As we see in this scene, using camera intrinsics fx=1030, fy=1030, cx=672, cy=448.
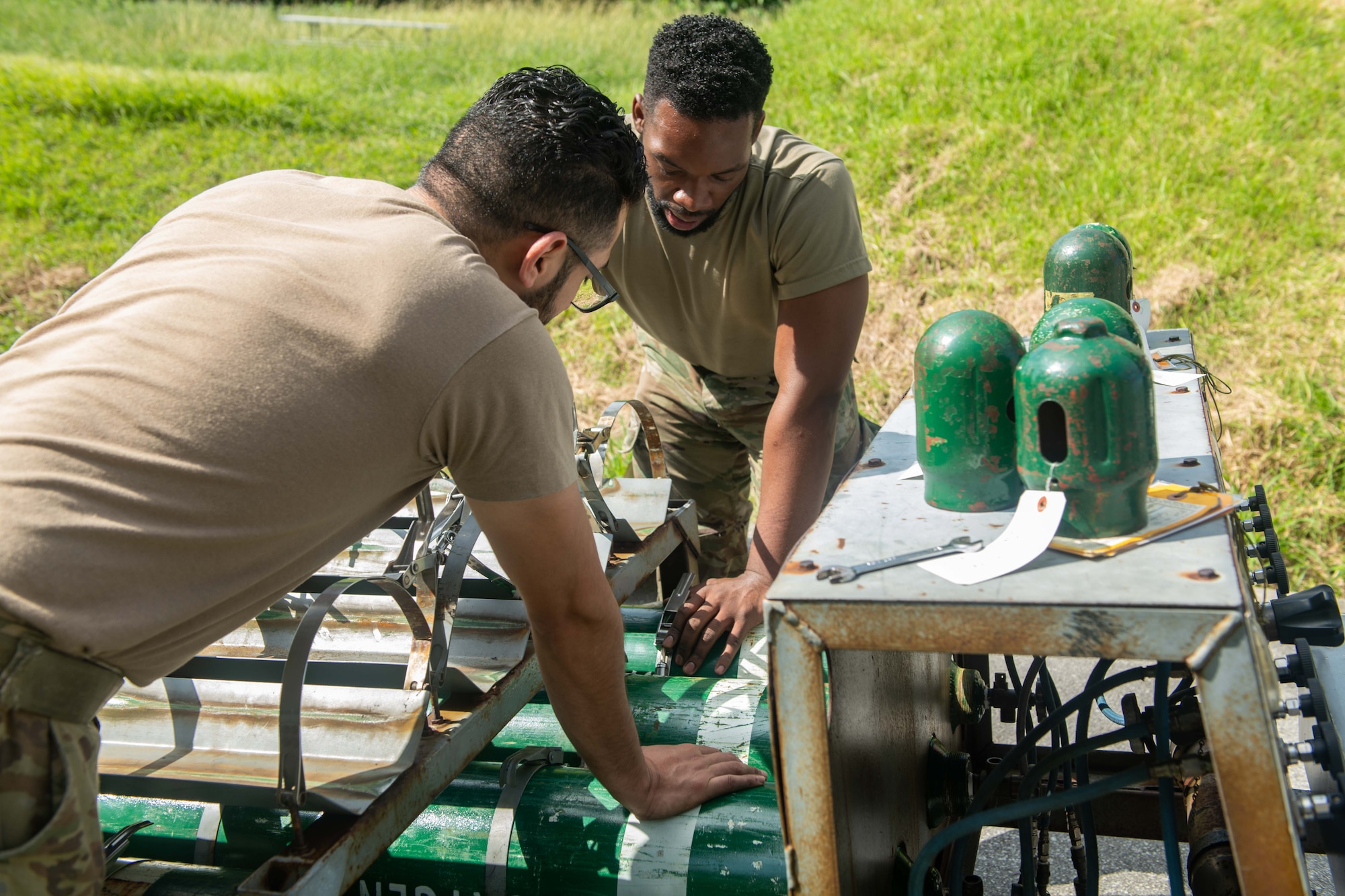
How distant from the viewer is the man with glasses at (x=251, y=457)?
44.6 inches

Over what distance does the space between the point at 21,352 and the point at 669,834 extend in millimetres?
1050

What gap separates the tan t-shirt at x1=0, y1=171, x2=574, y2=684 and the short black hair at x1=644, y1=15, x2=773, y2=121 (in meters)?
1.03

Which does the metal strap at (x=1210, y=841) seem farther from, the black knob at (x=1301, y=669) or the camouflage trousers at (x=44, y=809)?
the camouflage trousers at (x=44, y=809)

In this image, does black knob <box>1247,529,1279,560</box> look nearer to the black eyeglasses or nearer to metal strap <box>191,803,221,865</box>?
the black eyeglasses

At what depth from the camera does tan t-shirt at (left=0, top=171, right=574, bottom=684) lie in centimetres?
115

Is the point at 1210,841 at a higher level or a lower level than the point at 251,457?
lower

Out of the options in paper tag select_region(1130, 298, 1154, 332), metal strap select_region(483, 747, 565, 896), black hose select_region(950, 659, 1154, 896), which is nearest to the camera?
black hose select_region(950, 659, 1154, 896)

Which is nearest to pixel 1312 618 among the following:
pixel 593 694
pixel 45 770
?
pixel 593 694

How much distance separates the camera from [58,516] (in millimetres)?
1128

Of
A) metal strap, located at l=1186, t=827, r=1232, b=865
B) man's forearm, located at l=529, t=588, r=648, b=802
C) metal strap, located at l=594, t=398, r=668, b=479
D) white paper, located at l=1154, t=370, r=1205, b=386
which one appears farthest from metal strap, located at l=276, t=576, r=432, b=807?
white paper, located at l=1154, t=370, r=1205, b=386

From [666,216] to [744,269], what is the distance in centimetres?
24

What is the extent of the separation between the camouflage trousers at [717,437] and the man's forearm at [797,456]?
45cm

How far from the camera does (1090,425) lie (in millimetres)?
1049

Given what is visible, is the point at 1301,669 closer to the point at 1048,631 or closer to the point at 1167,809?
the point at 1167,809
